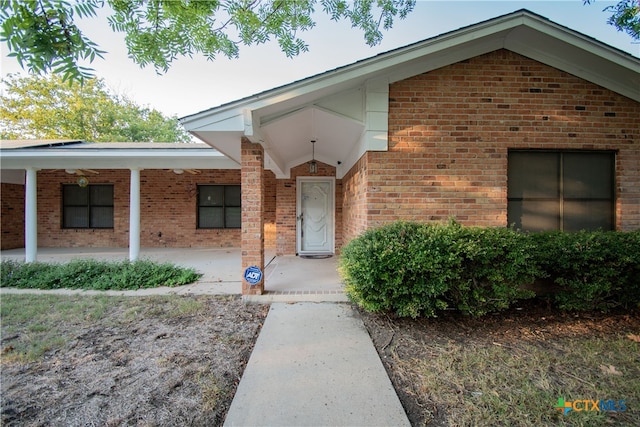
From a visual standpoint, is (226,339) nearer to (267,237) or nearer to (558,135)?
(558,135)

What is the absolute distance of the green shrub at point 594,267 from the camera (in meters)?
3.49

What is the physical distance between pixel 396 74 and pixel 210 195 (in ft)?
26.1

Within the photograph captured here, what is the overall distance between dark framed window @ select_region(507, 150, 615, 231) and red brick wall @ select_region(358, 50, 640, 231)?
0.49 feet

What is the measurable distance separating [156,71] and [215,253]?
6961mm

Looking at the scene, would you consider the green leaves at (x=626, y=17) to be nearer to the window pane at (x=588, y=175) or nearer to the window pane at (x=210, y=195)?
the window pane at (x=588, y=175)

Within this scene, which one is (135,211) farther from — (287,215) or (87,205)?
(87,205)

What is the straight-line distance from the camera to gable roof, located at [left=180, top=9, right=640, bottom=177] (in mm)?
3764

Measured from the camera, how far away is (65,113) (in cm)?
1959

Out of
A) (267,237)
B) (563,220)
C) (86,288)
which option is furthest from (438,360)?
(267,237)

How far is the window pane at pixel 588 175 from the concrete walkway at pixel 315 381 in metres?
3.88

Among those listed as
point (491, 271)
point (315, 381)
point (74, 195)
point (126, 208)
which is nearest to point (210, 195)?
point (126, 208)

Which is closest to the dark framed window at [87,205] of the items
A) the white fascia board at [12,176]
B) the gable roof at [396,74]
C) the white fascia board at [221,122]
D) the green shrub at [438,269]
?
the white fascia board at [12,176]

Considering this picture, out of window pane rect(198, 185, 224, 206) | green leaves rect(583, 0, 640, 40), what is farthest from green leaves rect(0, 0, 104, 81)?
window pane rect(198, 185, 224, 206)

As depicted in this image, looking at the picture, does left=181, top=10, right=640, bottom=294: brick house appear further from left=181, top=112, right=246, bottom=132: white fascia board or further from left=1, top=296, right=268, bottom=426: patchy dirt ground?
left=1, top=296, right=268, bottom=426: patchy dirt ground
